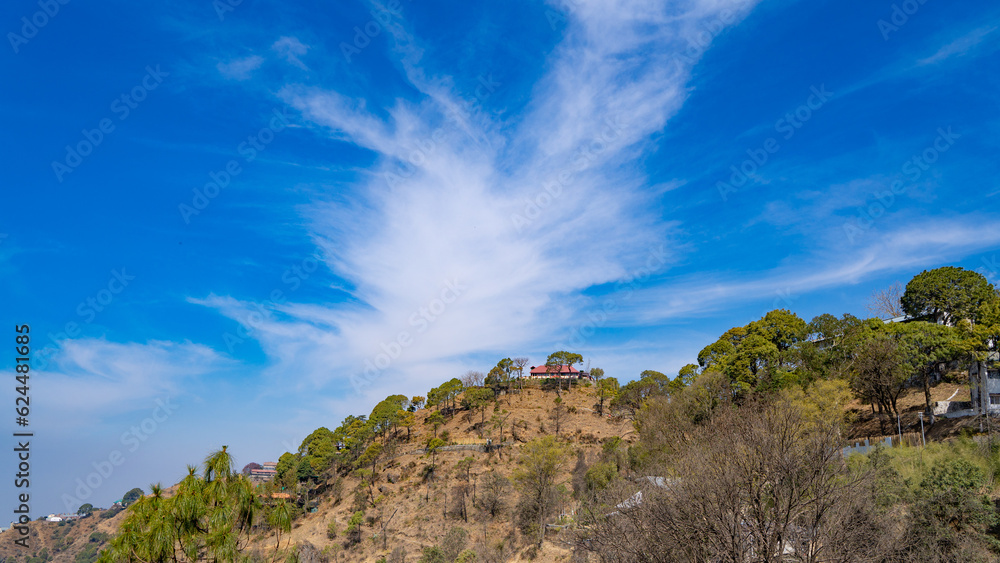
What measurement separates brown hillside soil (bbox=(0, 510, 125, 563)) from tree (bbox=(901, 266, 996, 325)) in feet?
369

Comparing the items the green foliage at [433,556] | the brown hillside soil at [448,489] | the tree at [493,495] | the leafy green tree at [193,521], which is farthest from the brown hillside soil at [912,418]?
the leafy green tree at [193,521]

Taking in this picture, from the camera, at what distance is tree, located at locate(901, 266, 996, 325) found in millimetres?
39625

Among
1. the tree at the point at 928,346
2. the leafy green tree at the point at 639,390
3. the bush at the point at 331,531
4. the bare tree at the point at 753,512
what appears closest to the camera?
the bare tree at the point at 753,512

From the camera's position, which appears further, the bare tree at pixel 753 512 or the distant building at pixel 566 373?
the distant building at pixel 566 373

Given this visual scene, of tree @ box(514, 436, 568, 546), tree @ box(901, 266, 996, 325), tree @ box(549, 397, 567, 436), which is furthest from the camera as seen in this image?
tree @ box(549, 397, 567, 436)

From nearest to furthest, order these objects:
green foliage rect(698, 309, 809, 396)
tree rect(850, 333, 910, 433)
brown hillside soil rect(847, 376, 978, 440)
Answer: brown hillside soil rect(847, 376, 978, 440) < tree rect(850, 333, 910, 433) < green foliage rect(698, 309, 809, 396)

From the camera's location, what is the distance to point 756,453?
13.4 m

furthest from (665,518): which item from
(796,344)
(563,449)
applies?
(563,449)

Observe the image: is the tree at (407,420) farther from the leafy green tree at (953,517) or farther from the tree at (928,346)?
the leafy green tree at (953,517)

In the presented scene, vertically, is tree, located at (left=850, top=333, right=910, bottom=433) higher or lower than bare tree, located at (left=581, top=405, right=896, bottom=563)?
higher

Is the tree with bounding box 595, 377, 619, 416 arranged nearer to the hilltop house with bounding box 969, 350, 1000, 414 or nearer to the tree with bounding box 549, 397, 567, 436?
the tree with bounding box 549, 397, 567, 436

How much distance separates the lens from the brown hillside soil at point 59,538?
87188 millimetres

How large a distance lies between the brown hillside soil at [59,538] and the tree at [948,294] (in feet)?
369

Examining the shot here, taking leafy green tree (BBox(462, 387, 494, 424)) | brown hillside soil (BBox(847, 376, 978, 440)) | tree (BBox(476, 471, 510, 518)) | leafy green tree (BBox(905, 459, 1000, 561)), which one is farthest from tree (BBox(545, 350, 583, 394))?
leafy green tree (BBox(905, 459, 1000, 561))
